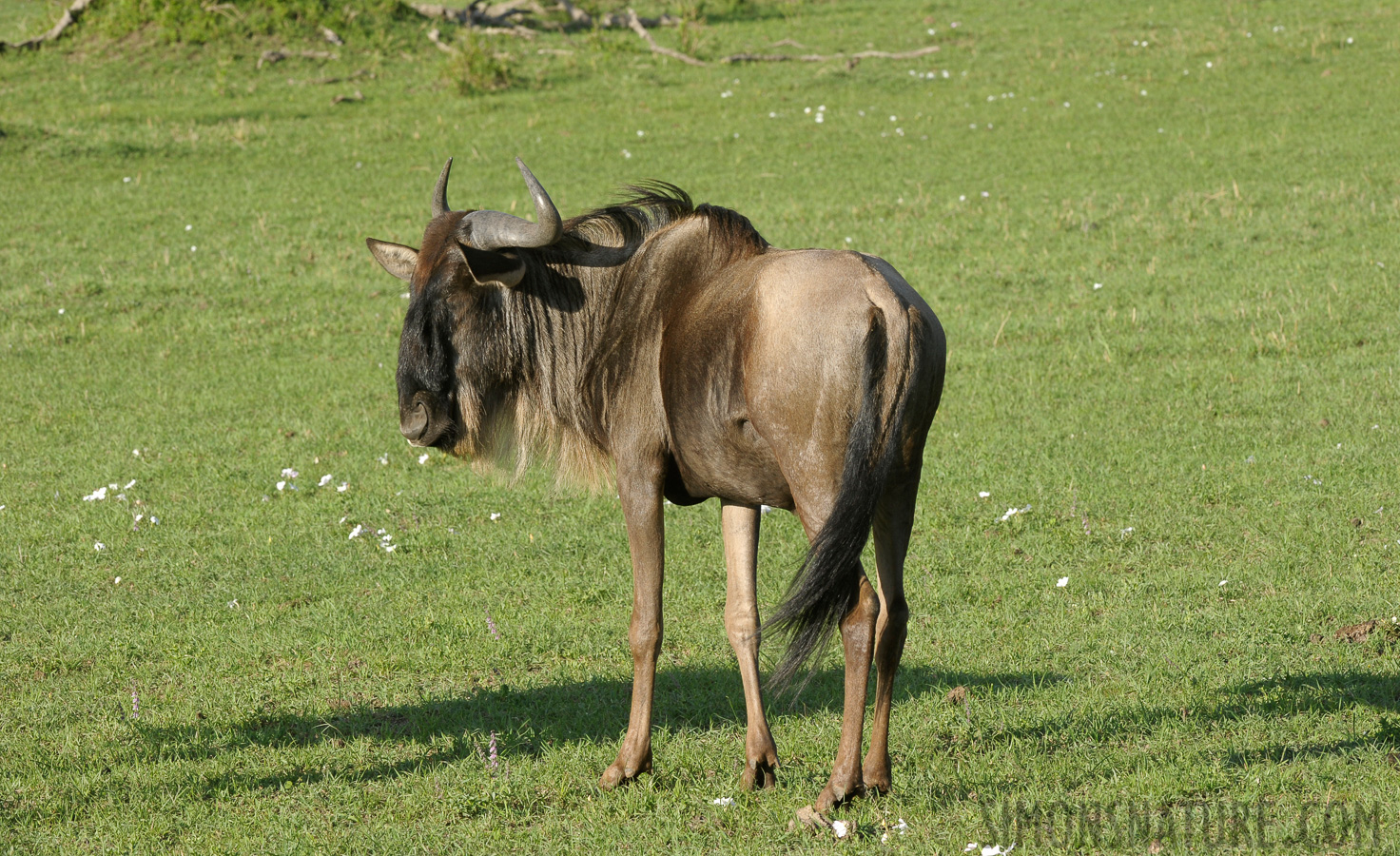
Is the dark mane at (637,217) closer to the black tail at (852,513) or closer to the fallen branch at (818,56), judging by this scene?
the black tail at (852,513)

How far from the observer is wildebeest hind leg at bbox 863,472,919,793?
474cm

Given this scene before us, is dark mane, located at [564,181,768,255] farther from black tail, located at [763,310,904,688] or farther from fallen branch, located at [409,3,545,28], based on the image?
fallen branch, located at [409,3,545,28]

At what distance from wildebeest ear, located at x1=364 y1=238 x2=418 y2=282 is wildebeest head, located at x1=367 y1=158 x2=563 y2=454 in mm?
224

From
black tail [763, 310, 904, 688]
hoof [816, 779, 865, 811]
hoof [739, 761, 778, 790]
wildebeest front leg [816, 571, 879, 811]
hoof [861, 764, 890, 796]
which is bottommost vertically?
hoof [739, 761, 778, 790]

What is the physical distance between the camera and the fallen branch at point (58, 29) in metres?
24.1

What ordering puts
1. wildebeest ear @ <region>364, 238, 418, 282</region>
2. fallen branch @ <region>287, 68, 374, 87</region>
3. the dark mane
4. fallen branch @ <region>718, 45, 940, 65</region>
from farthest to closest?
fallen branch @ <region>718, 45, 940, 65</region>, fallen branch @ <region>287, 68, 374, 87</region>, wildebeest ear @ <region>364, 238, 418, 282</region>, the dark mane

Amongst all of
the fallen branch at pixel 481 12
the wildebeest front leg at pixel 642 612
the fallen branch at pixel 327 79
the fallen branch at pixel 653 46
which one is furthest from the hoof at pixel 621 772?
the fallen branch at pixel 481 12

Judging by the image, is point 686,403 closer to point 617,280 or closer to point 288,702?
point 617,280

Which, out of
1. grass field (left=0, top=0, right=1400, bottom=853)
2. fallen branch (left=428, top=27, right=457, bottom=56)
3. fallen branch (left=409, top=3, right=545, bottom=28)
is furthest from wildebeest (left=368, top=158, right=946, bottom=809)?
fallen branch (left=409, top=3, right=545, bottom=28)

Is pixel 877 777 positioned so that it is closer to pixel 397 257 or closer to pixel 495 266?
pixel 495 266

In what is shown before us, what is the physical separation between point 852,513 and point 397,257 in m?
2.66

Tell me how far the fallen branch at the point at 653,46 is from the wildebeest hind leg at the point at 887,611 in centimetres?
2044

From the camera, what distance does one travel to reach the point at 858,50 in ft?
79.2

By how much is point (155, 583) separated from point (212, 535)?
28.7 inches
